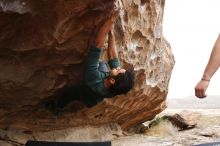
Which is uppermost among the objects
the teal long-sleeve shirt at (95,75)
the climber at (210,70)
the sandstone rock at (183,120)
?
the teal long-sleeve shirt at (95,75)

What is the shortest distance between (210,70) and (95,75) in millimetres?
2367

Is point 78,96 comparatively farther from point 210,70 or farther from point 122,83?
point 210,70

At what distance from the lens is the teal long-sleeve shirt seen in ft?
15.9

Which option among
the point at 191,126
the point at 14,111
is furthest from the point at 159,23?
the point at 191,126

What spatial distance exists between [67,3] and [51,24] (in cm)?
36

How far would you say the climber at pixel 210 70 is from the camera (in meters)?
2.69

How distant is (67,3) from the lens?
14.5 ft

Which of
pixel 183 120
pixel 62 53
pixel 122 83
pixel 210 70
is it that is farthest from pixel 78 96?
pixel 183 120

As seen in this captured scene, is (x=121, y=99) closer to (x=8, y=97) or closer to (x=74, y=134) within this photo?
(x=74, y=134)

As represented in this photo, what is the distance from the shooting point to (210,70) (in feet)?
8.96

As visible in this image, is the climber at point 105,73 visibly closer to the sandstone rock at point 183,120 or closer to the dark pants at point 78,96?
the dark pants at point 78,96

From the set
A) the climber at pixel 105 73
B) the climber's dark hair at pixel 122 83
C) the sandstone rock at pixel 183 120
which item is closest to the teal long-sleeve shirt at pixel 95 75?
the climber at pixel 105 73

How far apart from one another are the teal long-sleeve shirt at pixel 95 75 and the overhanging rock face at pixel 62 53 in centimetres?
26

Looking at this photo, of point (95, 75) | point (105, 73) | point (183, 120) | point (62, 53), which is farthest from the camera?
point (183, 120)
